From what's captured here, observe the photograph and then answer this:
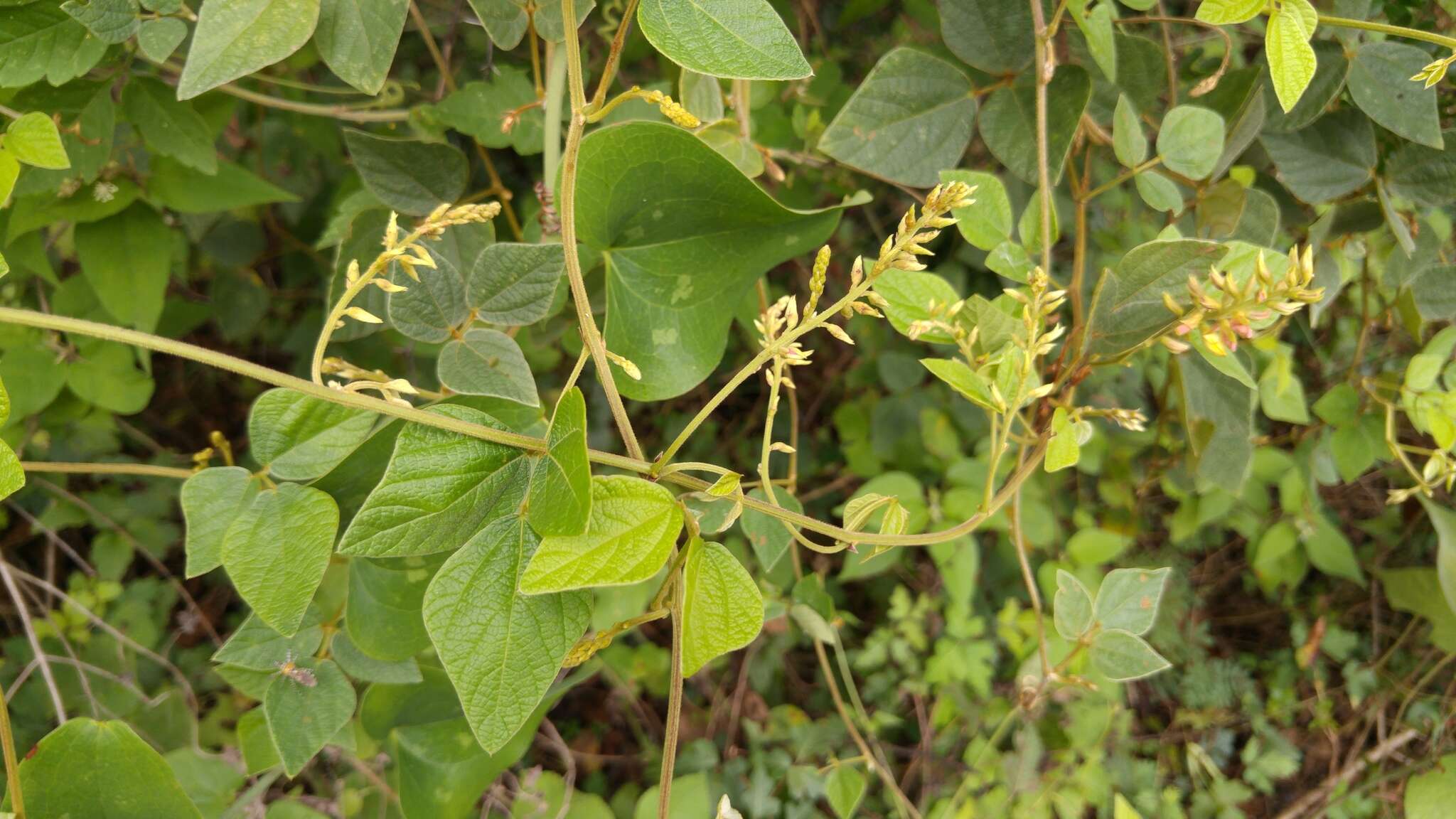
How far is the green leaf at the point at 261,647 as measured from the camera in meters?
0.70

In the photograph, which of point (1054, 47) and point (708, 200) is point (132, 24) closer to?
point (708, 200)

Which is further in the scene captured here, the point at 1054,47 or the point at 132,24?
the point at 1054,47

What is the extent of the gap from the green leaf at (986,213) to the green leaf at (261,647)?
0.65 meters

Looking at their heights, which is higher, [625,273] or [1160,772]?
[625,273]

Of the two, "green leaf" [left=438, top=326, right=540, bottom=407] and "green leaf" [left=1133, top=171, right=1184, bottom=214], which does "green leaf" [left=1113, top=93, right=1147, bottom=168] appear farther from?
"green leaf" [left=438, top=326, right=540, bottom=407]

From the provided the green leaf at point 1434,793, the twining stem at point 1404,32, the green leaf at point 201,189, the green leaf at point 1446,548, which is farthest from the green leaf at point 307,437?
the green leaf at point 1434,793

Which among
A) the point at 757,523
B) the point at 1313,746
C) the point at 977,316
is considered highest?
the point at 977,316

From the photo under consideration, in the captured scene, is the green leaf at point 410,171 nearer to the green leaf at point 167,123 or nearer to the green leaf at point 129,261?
the green leaf at point 167,123

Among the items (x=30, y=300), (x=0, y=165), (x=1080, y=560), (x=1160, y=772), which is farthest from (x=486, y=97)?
(x=1160, y=772)

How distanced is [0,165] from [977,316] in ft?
2.57

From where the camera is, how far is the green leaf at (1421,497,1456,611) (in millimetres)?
1136

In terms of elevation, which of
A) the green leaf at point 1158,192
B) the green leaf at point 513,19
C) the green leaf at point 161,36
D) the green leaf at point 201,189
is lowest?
the green leaf at point 1158,192

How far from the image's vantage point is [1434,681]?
1547 millimetres

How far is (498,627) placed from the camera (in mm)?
533
